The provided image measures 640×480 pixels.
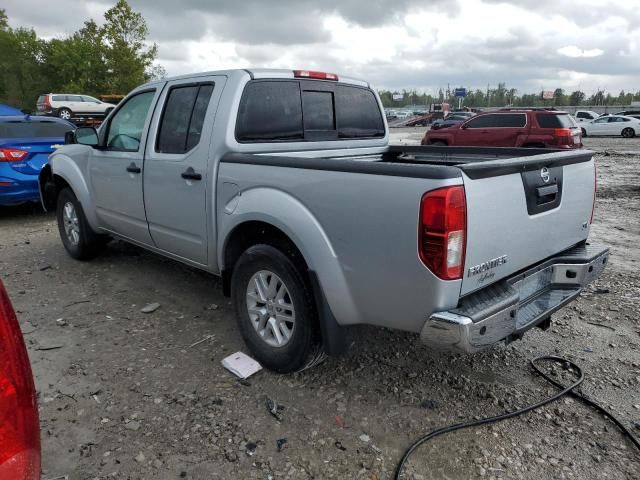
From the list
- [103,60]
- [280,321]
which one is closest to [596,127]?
[280,321]

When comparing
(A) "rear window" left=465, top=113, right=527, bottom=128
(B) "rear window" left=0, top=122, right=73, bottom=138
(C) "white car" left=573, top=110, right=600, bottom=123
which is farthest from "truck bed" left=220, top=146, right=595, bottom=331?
(C) "white car" left=573, top=110, right=600, bottom=123

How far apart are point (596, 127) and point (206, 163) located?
32.2m

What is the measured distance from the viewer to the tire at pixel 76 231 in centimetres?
534

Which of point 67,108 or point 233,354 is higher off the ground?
point 67,108

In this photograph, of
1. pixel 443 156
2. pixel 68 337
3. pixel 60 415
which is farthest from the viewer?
pixel 443 156

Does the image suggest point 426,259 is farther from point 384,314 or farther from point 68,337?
point 68,337

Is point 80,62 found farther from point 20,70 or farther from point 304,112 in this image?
point 304,112

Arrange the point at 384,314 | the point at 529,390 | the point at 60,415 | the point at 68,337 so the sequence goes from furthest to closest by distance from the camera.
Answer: the point at 68,337, the point at 529,390, the point at 60,415, the point at 384,314

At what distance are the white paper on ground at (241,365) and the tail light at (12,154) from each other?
592cm

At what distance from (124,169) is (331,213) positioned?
2608 mm

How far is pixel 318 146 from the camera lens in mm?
3961

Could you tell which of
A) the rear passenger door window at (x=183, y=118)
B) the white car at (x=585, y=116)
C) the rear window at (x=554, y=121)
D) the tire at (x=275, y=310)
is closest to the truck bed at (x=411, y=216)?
the tire at (x=275, y=310)

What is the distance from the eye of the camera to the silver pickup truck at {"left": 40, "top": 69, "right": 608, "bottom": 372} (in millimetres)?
2326

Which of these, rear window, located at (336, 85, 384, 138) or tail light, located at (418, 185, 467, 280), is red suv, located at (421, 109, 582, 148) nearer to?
rear window, located at (336, 85, 384, 138)
